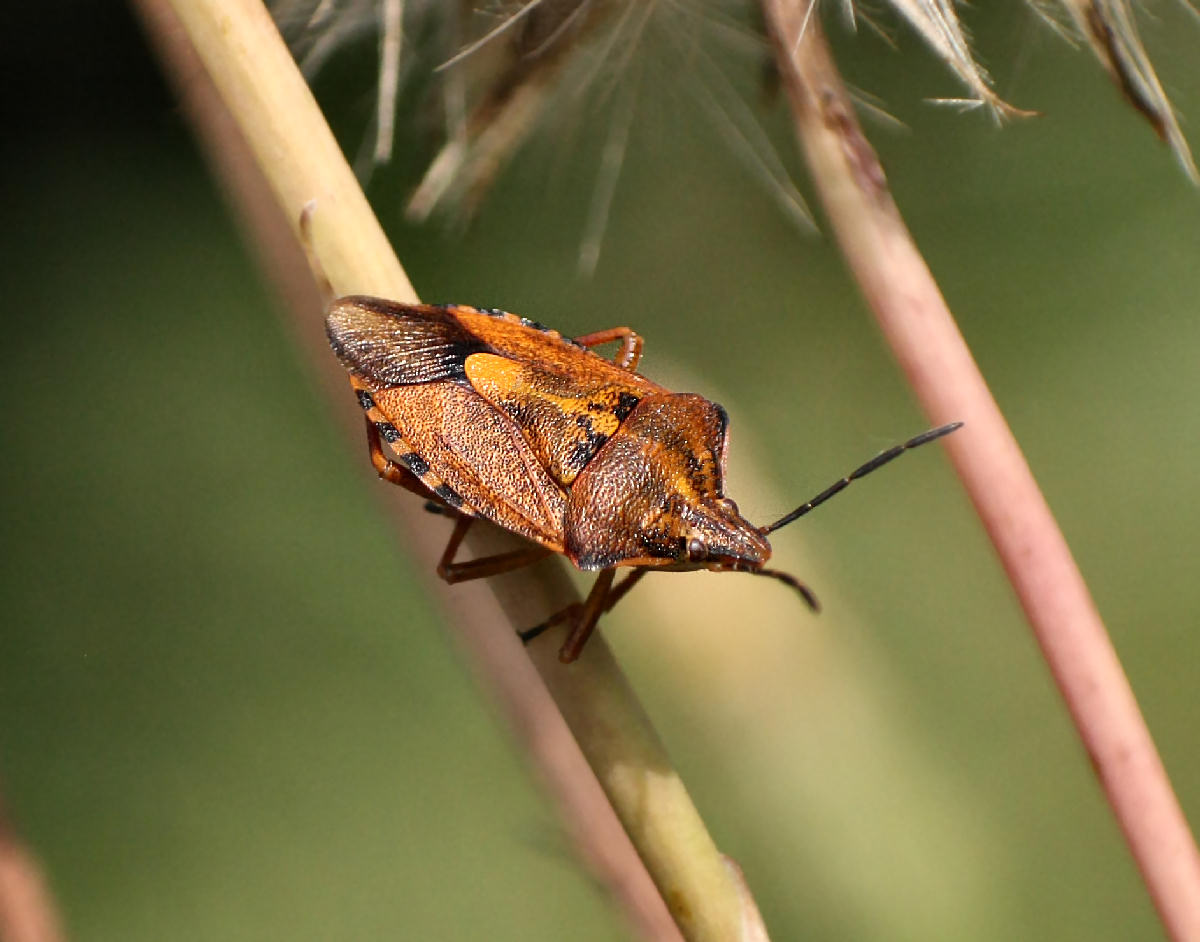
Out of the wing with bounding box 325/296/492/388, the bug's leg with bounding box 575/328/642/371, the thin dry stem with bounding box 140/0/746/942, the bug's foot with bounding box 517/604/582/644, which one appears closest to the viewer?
the thin dry stem with bounding box 140/0/746/942

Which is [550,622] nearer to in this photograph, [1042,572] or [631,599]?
[1042,572]

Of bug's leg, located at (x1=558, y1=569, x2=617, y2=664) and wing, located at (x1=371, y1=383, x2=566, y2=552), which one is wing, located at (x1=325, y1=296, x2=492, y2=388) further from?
bug's leg, located at (x1=558, y1=569, x2=617, y2=664)

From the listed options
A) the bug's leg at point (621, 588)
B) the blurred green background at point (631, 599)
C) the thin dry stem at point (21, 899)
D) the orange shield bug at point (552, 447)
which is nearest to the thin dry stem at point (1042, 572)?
the orange shield bug at point (552, 447)

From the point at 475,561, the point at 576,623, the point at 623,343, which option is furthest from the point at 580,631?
the point at 623,343

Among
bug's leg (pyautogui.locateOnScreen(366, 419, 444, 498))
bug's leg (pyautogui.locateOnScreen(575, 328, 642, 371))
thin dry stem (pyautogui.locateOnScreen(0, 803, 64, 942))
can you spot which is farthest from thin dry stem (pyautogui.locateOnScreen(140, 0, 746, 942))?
thin dry stem (pyautogui.locateOnScreen(0, 803, 64, 942))

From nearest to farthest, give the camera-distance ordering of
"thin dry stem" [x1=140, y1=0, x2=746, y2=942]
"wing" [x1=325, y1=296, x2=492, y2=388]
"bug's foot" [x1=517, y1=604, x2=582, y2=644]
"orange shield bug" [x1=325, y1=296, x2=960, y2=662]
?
"thin dry stem" [x1=140, y1=0, x2=746, y2=942] → "bug's foot" [x1=517, y1=604, x2=582, y2=644] → "wing" [x1=325, y1=296, x2=492, y2=388] → "orange shield bug" [x1=325, y1=296, x2=960, y2=662]

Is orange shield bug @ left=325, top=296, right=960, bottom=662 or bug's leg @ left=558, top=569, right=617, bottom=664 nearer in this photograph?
bug's leg @ left=558, top=569, right=617, bottom=664

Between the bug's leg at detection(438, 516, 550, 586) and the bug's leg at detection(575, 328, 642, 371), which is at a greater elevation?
the bug's leg at detection(575, 328, 642, 371)
